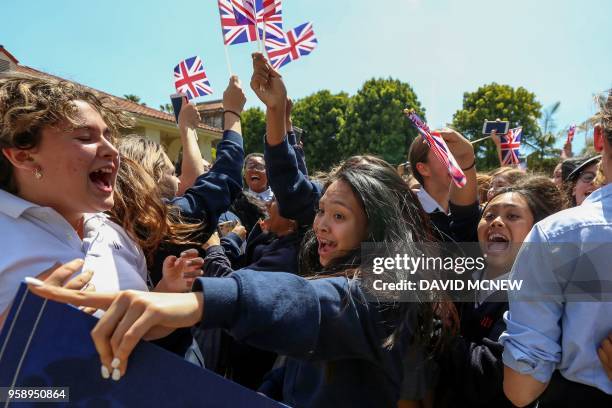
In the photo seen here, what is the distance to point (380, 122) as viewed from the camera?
3123 cm

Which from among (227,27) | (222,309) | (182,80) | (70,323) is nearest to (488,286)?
(222,309)

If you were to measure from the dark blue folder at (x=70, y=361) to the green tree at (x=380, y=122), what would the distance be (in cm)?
2962

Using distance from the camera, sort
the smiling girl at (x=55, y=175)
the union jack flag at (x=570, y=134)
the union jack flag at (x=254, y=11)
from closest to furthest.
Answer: the smiling girl at (x=55, y=175), the union jack flag at (x=254, y=11), the union jack flag at (x=570, y=134)

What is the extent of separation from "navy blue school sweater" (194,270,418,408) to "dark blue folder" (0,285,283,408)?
126 millimetres

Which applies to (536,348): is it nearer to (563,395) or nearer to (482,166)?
(563,395)

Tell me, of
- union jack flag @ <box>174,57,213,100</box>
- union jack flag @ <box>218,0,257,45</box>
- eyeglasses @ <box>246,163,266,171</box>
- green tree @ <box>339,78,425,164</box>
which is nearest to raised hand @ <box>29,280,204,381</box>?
union jack flag @ <box>218,0,257,45</box>

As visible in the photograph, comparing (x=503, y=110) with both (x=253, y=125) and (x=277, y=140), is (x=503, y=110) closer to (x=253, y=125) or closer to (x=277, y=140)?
(x=253, y=125)

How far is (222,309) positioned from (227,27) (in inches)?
128

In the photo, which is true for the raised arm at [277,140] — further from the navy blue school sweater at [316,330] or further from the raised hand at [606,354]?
the raised hand at [606,354]

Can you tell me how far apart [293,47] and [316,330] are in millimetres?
4864

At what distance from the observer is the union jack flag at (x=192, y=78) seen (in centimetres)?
579

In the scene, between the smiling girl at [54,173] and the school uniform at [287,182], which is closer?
the smiling girl at [54,173]

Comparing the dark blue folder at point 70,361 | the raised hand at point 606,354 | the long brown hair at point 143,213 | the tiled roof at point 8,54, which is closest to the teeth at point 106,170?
the long brown hair at point 143,213

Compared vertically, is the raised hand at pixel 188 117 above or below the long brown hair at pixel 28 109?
above
